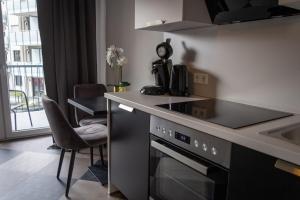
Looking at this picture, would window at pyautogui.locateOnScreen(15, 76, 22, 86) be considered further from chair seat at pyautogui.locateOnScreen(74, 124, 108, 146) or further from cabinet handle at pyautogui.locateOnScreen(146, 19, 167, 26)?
cabinet handle at pyautogui.locateOnScreen(146, 19, 167, 26)

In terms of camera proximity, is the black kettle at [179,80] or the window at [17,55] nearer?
the black kettle at [179,80]

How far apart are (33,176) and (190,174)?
1.76 metres

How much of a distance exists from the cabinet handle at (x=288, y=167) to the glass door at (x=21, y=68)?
3319 mm

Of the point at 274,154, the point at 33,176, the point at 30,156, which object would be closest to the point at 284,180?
the point at 274,154

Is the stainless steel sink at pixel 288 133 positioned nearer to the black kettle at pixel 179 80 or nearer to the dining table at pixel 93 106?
the black kettle at pixel 179 80

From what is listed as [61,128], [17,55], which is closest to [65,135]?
[61,128]

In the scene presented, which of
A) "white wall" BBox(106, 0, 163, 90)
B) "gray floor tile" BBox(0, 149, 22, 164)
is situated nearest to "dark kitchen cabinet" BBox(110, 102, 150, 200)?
"white wall" BBox(106, 0, 163, 90)

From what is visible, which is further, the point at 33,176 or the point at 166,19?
the point at 33,176

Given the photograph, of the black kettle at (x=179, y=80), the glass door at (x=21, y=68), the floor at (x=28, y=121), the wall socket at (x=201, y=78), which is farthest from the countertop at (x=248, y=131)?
the floor at (x=28, y=121)

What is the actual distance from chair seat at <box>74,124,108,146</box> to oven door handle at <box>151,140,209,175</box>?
0.79 metres

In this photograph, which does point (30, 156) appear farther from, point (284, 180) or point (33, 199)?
point (284, 180)

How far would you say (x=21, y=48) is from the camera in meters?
3.36

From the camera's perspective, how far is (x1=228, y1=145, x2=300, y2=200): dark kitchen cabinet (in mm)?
837

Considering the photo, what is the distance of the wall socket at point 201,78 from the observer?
1933mm
